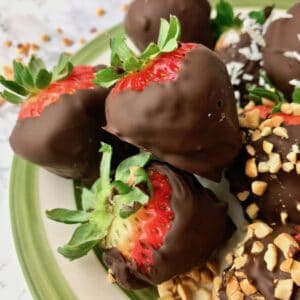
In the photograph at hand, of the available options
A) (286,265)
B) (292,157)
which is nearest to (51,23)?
(292,157)

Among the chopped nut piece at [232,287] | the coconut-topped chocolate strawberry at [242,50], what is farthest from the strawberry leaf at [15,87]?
the chopped nut piece at [232,287]

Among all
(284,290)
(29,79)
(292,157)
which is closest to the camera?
(284,290)

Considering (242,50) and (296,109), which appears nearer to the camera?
(296,109)

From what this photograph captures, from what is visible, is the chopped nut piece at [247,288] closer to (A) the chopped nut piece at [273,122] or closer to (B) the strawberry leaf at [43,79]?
(A) the chopped nut piece at [273,122]

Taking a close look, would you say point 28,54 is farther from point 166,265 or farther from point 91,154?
point 166,265

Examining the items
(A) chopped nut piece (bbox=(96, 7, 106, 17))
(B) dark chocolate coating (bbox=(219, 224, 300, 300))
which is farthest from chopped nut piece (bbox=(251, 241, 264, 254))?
(A) chopped nut piece (bbox=(96, 7, 106, 17))

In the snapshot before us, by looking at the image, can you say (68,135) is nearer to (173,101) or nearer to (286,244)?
(173,101)
